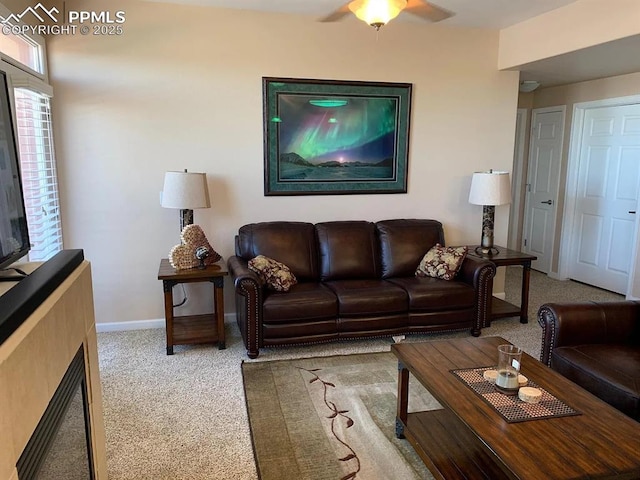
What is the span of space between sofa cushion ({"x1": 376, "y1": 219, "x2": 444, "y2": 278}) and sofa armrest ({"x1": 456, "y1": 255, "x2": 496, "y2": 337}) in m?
0.44

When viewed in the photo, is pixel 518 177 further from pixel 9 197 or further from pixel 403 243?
pixel 9 197

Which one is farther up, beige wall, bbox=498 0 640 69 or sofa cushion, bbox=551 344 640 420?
beige wall, bbox=498 0 640 69

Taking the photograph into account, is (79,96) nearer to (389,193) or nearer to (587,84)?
(389,193)

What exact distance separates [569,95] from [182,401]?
17.6 feet

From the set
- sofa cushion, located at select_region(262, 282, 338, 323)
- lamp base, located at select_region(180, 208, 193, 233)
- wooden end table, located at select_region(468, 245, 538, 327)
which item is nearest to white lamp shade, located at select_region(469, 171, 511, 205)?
wooden end table, located at select_region(468, 245, 538, 327)

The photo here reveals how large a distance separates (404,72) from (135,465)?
3.69 meters

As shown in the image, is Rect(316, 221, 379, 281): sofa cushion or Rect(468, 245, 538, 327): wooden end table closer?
Rect(316, 221, 379, 281): sofa cushion

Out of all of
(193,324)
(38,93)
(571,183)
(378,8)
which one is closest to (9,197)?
(378,8)

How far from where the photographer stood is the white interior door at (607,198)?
16.3 feet

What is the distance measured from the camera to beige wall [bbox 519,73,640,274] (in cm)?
490

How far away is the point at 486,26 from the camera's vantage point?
4273 millimetres

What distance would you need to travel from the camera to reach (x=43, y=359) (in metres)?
1.23

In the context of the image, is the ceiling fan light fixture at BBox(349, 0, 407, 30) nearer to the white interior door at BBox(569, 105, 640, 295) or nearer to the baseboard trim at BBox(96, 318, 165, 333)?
the baseboard trim at BBox(96, 318, 165, 333)

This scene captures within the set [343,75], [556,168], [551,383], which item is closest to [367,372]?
[551,383]
